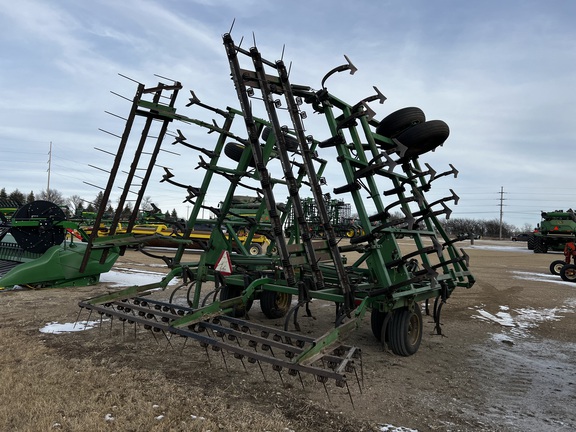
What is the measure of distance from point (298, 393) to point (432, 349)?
2514mm

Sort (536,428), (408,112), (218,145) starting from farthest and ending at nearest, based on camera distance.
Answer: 1. (218,145)
2. (408,112)
3. (536,428)

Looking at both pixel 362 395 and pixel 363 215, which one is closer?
pixel 362 395

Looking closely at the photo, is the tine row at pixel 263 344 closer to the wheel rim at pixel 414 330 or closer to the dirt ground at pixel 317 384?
the dirt ground at pixel 317 384

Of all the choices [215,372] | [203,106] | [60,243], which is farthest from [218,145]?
[60,243]

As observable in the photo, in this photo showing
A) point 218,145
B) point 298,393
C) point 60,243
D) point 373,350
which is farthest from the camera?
point 60,243

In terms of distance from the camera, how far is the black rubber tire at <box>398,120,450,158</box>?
5301mm

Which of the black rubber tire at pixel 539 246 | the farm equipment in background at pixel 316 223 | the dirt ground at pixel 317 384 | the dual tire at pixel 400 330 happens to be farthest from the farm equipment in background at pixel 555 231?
the dual tire at pixel 400 330

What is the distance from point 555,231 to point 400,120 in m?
24.9

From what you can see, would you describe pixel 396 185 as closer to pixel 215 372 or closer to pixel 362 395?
pixel 362 395

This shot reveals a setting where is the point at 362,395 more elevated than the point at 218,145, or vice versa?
the point at 218,145

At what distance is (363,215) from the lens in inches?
185

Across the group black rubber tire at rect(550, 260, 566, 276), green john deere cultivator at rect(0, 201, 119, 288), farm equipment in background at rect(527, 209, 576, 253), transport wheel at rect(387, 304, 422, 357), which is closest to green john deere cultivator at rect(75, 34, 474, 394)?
transport wheel at rect(387, 304, 422, 357)

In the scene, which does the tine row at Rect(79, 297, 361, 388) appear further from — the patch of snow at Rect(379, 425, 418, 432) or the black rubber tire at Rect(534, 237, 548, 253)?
the black rubber tire at Rect(534, 237, 548, 253)

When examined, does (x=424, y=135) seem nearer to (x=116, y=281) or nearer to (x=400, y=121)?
(x=400, y=121)
